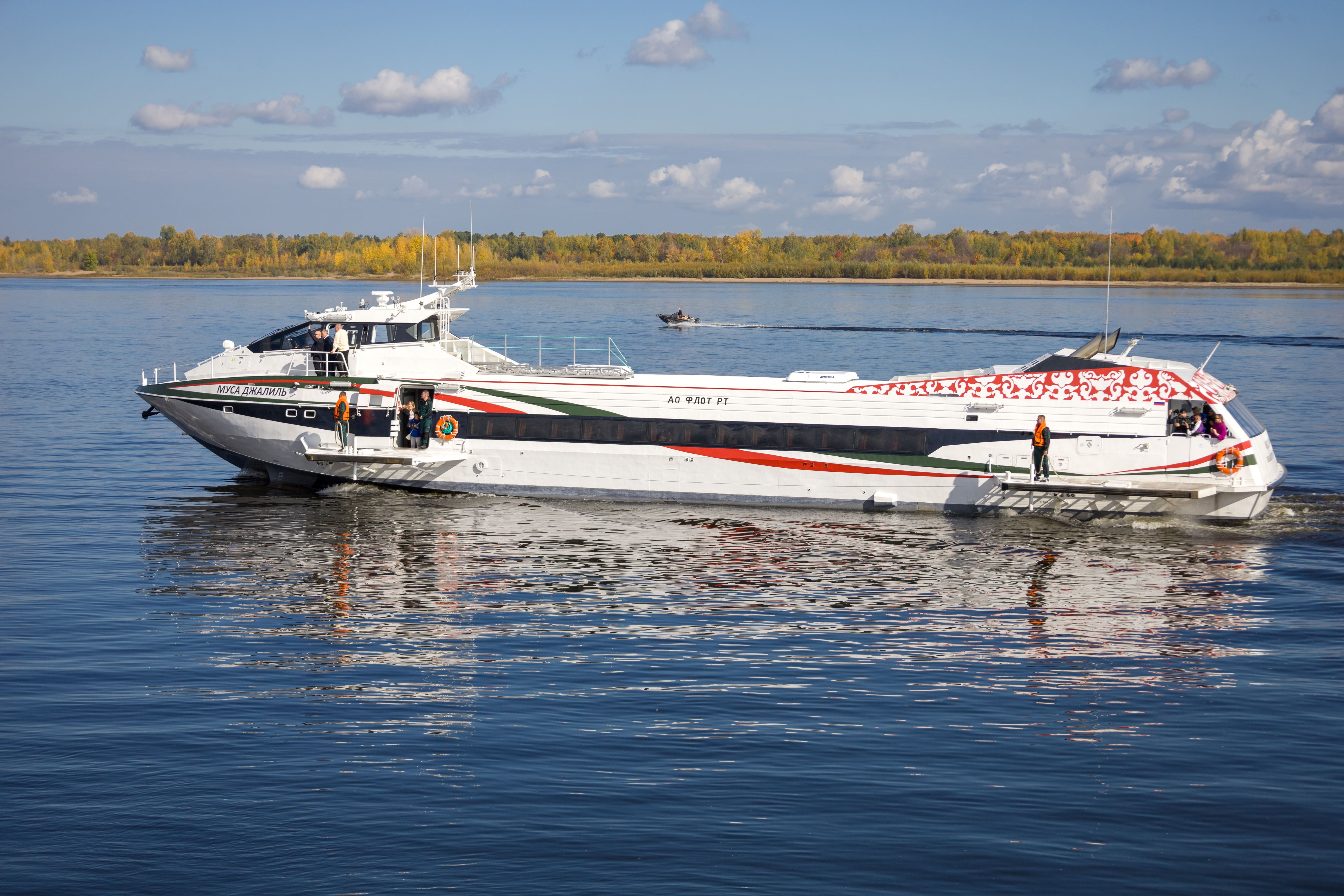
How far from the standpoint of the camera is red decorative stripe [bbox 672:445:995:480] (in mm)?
26000

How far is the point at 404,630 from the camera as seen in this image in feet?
60.5

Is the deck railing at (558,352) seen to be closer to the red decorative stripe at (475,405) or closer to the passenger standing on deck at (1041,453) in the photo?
the red decorative stripe at (475,405)

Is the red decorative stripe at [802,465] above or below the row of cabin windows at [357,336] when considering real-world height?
below

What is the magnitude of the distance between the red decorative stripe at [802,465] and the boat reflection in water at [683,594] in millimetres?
1073

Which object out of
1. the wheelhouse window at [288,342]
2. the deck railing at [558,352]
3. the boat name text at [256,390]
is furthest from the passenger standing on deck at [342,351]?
the deck railing at [558,352]

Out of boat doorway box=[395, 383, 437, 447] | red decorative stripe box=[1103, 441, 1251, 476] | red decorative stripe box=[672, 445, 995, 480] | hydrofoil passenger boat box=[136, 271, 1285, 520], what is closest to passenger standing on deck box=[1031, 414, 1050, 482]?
hydrofoil passenger boat box=[136, 271, 1285, 520]

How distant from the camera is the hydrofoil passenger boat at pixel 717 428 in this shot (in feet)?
82.4

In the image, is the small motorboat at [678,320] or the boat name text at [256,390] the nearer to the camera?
the boat name text at [256,390]

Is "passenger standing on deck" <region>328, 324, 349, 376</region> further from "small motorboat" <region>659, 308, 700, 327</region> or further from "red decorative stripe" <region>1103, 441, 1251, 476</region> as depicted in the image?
"small motorboat" <region>659, 308, 700, 327</region>

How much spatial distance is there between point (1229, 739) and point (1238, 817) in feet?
7.58

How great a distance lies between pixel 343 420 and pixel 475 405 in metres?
3.08

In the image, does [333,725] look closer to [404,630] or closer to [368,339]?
[404,630]

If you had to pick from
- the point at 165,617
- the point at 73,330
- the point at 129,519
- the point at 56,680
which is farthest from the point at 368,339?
the point at 73,330

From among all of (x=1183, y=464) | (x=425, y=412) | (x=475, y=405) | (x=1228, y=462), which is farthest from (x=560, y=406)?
(x=1228, y=462)
